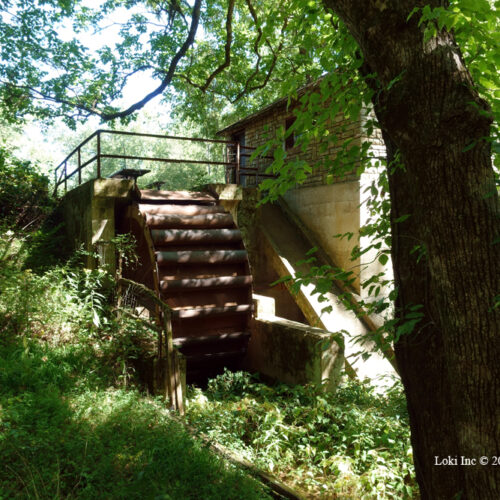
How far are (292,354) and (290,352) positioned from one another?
49mm

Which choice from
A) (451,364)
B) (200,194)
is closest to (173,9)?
(200,194)

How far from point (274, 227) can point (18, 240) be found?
5452mm

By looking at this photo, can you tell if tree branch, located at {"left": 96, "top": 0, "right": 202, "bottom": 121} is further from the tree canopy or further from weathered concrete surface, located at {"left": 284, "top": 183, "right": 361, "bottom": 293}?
the tree canopy

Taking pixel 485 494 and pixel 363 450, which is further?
pixel 363 450

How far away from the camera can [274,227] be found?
10172 millimetres

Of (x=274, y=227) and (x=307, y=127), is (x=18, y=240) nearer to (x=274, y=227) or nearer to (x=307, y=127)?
(x=274, y=227)

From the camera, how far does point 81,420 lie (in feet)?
12.3

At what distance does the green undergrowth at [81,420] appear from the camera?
2.89 meters

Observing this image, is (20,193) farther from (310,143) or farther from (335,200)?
(335,200)

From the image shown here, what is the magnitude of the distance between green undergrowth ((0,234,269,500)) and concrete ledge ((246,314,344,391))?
1905 mm

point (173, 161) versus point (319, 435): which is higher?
point (173, 161)

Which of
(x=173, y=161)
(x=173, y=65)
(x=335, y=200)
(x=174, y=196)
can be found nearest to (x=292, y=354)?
(x=174, y=196)

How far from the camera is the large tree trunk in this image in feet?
5.82

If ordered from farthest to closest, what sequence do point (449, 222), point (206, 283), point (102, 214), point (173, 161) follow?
point (173, 161), point (102, 214), point (206, 283), point (449, 222)
